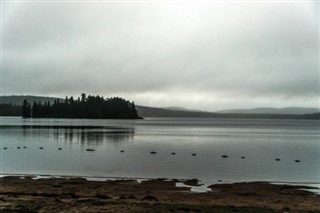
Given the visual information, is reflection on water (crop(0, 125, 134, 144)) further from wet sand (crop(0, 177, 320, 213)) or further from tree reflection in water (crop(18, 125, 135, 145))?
wet sand (crop(0, 177, 320, 213))

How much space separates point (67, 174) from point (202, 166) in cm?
1919

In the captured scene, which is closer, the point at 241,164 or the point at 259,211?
the point at 259,211

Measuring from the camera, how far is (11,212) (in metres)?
21.9

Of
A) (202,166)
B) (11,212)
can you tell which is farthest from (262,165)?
(11,212)

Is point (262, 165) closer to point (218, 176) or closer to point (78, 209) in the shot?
point (218, 176)

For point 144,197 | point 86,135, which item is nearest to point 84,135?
point 86,135

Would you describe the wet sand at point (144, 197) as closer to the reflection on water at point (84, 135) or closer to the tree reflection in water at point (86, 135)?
the tree reflection in water at point (86, 135)

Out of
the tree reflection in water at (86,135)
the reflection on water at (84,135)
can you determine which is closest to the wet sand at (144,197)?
the tree reflection in water at (86,135)

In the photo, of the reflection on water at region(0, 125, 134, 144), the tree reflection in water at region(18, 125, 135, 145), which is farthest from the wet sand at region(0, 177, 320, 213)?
the reflection on water at region(0, 125, 134, 144)

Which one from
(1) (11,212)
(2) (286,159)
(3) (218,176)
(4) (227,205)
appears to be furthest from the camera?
(2) (286,159)

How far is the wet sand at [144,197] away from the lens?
24.2 m

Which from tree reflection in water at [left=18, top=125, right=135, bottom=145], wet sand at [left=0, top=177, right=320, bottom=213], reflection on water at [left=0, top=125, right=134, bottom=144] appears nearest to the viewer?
wet sand at [left=0, top=177, right=320, bottom=213]

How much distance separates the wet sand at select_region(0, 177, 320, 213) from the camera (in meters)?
24.2

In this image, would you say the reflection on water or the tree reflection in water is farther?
the reflection on water
